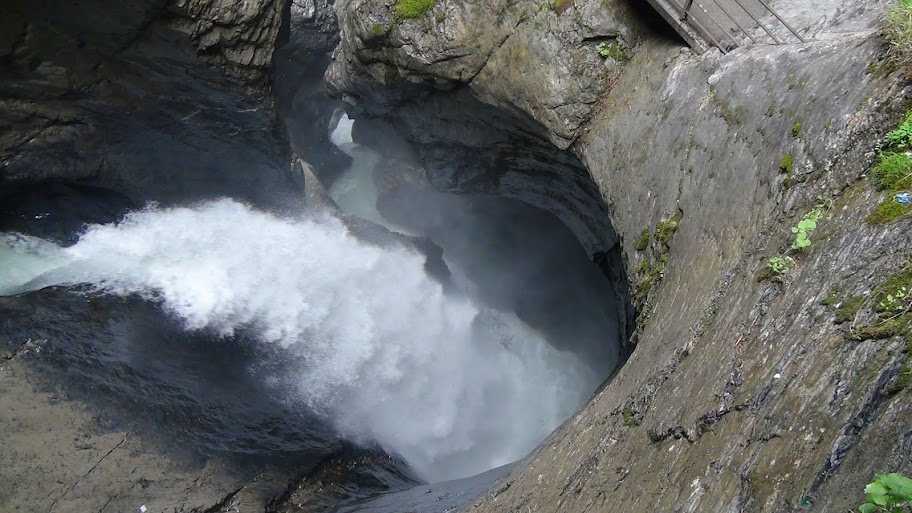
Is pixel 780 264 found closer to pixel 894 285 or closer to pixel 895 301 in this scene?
pixel 894 285

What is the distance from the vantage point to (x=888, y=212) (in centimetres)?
373

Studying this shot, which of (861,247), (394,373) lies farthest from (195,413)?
(861,247)

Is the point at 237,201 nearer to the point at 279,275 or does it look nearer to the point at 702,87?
the point at 279,275

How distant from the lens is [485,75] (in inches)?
463

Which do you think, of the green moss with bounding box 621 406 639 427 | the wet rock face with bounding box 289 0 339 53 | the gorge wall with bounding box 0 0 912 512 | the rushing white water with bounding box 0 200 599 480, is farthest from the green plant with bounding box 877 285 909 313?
the wet rock face with bounding box 289 0 339 53

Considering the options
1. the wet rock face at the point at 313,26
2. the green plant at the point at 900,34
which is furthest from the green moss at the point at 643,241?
the wet rock face at the point at 313,26

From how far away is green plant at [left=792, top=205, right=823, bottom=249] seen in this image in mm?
4379

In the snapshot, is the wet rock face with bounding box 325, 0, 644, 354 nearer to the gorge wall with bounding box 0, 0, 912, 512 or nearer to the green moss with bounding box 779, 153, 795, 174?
the gorge wall with bounding box 0, 0, 912, 512

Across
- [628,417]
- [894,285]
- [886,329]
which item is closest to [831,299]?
[894,285]

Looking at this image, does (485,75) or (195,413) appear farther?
(485,75)

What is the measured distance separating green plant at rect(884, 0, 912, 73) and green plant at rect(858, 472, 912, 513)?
3.45 m

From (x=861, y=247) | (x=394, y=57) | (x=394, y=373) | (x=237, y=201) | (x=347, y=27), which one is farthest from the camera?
(x=237, y=201)

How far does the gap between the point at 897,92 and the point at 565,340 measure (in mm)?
14139

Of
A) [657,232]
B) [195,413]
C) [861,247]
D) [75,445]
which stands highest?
[657,232]
